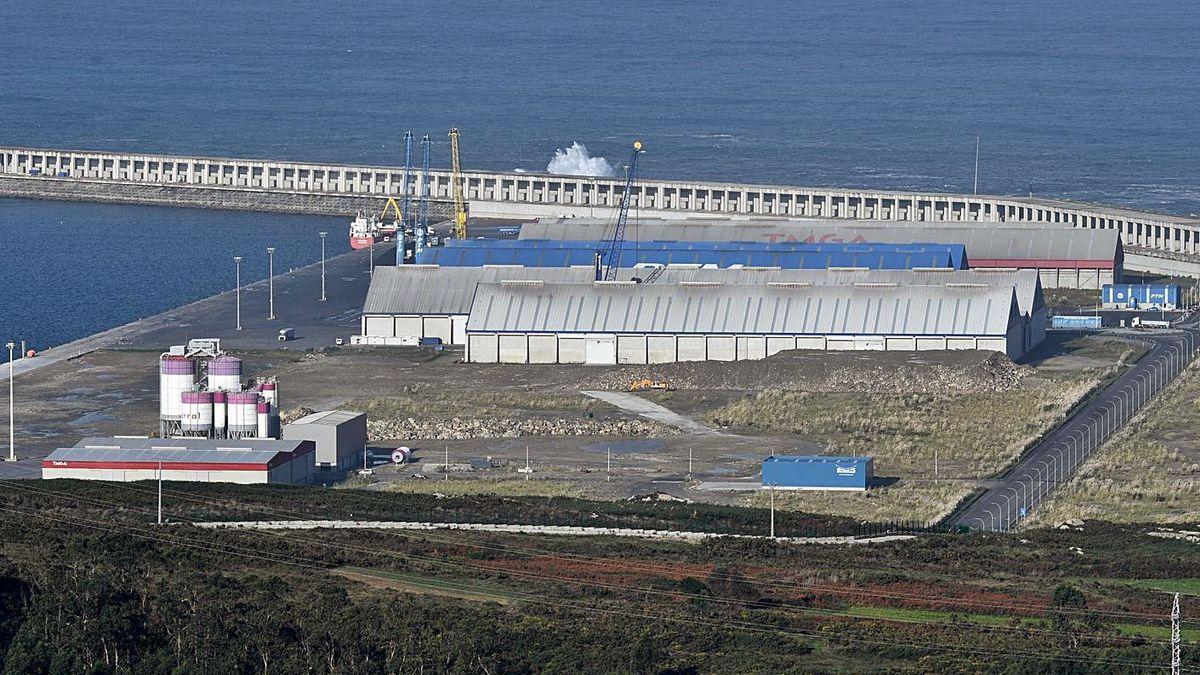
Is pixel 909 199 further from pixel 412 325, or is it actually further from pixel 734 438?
pixel 734 438

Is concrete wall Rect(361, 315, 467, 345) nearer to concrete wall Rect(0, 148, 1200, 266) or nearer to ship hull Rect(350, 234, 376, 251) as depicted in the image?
ship hull Rect(350, 234, 376, 251)

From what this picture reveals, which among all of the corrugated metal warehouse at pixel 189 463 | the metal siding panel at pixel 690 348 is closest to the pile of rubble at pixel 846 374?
the metal siding panel at pixel 690 348

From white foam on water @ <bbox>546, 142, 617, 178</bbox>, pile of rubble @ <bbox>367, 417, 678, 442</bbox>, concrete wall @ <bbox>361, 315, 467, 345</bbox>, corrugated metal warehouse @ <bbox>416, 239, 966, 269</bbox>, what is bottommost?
pile of rubble @ <bbox>367, 417, 678, 442</bbox>

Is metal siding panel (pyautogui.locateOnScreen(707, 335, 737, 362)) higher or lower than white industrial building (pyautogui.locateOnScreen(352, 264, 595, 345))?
lower

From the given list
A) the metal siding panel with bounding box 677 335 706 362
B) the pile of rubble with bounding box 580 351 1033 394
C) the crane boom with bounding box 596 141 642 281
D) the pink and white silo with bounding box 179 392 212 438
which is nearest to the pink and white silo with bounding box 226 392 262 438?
the pink and white silo with bounding box 179 392 212 438

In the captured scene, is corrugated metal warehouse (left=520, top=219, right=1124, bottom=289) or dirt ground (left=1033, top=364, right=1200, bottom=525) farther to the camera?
corrugated metal warehouse (left=520, top=219, right=1124, bottom=289)

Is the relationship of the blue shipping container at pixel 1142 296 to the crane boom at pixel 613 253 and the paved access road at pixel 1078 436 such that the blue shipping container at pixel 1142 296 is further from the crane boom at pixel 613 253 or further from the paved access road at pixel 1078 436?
the crane boom at pixel 613 253

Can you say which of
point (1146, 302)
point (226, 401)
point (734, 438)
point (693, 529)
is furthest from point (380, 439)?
point (1146, 302)

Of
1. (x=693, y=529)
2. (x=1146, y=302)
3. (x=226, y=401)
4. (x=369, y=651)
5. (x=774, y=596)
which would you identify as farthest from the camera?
(x=1146, y=302)

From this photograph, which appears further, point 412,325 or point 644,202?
point 644,202
